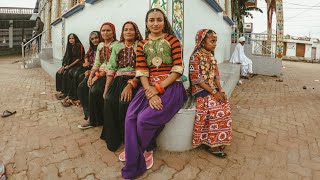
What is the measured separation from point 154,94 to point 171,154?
793 mm

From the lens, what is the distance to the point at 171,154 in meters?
2.77

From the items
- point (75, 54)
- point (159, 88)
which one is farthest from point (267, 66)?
point (159, 88)

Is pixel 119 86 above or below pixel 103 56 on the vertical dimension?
below

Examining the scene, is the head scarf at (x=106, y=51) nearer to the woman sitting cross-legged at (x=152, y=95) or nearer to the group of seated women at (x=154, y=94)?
the group of seated women at (x=154, y=94)

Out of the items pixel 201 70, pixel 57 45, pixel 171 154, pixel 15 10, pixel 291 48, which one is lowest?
pixel 171 154

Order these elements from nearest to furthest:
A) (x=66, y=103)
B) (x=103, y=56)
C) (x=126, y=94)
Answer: (x=126, y=94)
(x=103, y=56)
(x=66, y=103)

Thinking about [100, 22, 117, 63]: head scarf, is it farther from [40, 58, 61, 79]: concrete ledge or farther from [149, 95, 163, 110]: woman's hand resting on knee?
[40, 58, 61, 79]: concrete ledge

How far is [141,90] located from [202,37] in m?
0.98

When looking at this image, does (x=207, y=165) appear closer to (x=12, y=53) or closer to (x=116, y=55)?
(x=116, y=55)

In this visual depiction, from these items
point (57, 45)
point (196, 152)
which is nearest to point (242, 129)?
point (196, 152)

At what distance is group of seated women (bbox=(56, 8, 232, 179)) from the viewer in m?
2.44

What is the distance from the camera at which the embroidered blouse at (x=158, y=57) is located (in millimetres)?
2672

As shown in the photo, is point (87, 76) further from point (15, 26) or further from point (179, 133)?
point (15, 26)

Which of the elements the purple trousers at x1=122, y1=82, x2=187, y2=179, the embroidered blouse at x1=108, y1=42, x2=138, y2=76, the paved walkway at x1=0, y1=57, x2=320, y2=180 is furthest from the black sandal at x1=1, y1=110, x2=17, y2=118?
the purple trousers at x1=122, y1=82, x2=187, y2=179
